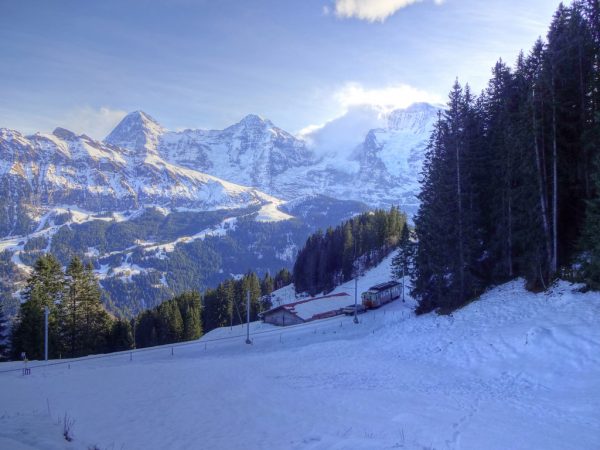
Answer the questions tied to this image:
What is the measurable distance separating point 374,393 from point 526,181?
58.2ft

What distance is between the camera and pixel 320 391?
17.5 meters

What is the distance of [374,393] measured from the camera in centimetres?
1673

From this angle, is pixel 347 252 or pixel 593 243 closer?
pixel 593 243

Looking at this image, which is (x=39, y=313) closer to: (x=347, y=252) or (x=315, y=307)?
(x=315, y=307)

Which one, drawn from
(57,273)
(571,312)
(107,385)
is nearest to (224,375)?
(107,385)

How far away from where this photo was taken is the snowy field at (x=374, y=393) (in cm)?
1142

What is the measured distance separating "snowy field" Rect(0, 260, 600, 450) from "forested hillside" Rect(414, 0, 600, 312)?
9.42 feet

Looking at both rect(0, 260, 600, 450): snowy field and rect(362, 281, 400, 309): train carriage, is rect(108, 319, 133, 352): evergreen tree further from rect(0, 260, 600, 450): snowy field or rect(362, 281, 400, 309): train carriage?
rect(362, 281, 400, 309): train carriage

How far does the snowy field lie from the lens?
11422mm

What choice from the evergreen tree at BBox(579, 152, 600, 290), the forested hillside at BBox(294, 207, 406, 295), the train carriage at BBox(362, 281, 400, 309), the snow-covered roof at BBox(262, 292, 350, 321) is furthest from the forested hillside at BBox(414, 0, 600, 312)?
the forested hillside at BBox(294, 207, 406, 295)

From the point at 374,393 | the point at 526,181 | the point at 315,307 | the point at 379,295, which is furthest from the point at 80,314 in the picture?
the point at 526,181

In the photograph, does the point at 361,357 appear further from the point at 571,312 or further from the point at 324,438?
the point at 324,438

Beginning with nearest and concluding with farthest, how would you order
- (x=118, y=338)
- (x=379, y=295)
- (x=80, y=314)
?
(x=80, y=314), (x=379, y=295), (x=118, y=338)

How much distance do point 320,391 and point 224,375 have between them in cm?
692
